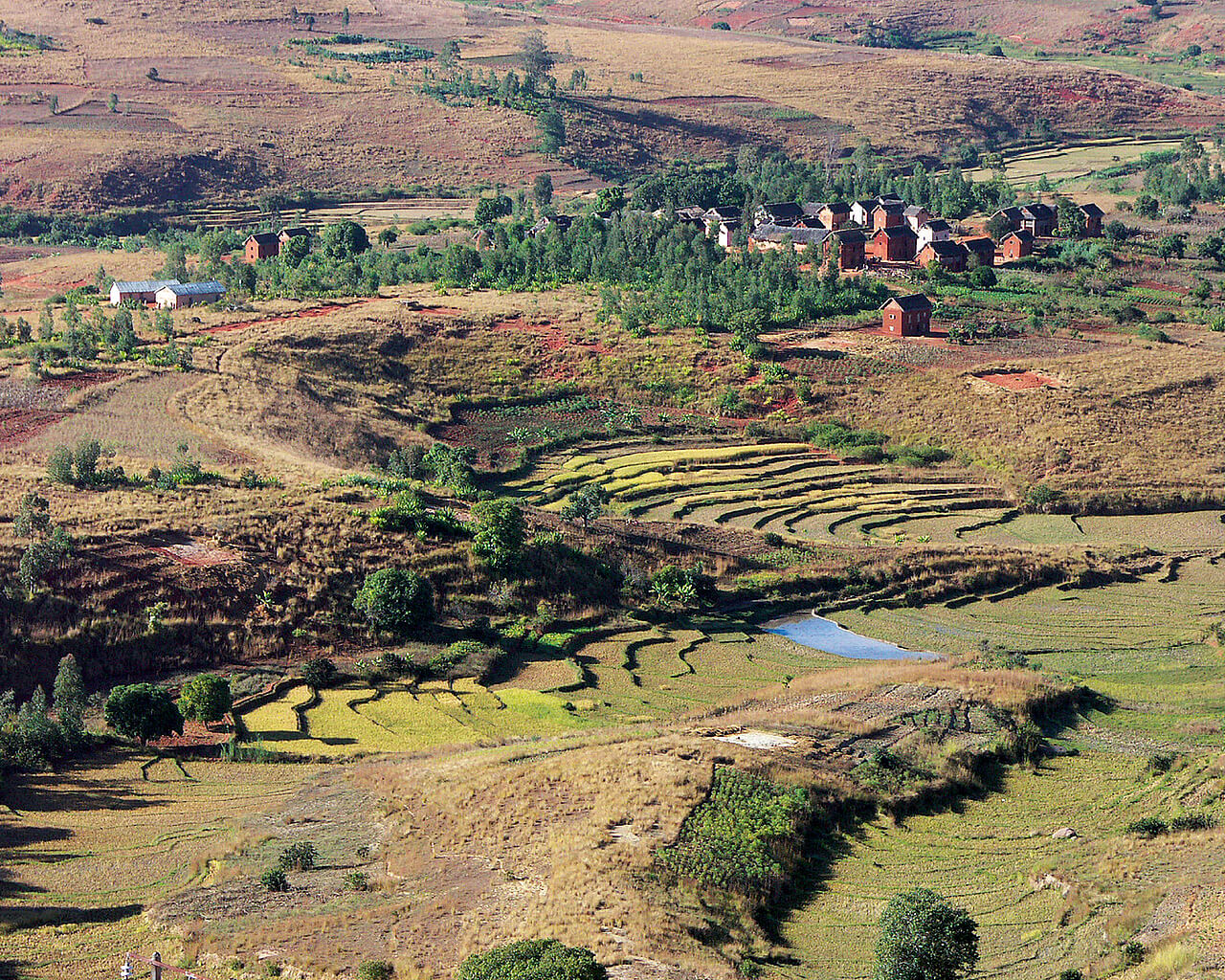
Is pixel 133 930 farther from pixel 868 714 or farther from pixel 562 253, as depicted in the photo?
pixel 562 253

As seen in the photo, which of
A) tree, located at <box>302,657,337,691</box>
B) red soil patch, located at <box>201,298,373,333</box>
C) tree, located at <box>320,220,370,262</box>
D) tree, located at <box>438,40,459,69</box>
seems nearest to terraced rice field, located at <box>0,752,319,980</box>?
tree, located at <box>302,657,337,691</box>

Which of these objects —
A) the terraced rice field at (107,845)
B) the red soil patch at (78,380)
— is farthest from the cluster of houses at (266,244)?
the terraced rice field at (107,845)

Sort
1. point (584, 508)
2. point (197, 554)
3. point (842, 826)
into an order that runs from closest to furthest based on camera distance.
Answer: point (842, 826), point (197, 554), point (584, 508)

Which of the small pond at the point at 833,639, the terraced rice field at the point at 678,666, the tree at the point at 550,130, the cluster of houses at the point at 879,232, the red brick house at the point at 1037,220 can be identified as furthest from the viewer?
the tree at the point at 550,130

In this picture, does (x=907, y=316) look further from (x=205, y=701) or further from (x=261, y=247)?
(x=205, y=701)

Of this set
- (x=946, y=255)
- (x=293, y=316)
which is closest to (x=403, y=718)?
(x=293, y=316)

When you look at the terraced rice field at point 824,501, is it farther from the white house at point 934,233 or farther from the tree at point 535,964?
the tree at point 535,964

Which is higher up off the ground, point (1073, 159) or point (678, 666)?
point (1073, 159)
